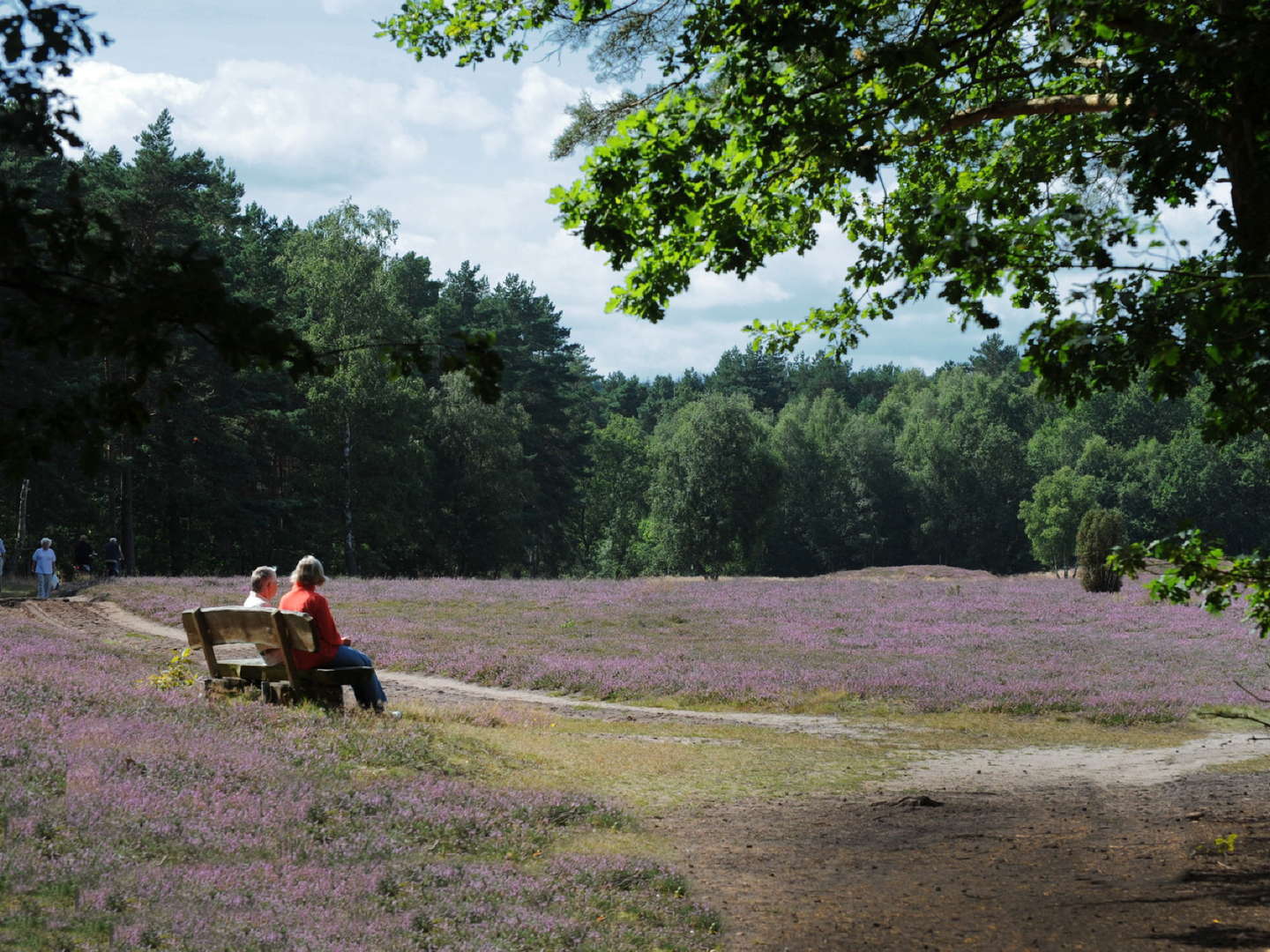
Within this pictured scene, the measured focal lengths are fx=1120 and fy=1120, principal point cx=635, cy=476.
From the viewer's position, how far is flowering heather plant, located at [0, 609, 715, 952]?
4.97m

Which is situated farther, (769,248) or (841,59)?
(769,248)

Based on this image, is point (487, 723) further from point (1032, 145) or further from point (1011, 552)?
point (1011, 552)

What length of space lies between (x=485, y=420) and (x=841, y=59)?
203 feet

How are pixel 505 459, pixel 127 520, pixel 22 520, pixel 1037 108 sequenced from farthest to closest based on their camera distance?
1. pixel 505 459
2. pixel 127 520
3. pixel 22 520
4. pixel 1037 108

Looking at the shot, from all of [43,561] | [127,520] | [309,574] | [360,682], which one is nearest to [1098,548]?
[360,682]

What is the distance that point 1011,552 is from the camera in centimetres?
10519

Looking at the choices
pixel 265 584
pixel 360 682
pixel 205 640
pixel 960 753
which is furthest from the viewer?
pixel 960 753

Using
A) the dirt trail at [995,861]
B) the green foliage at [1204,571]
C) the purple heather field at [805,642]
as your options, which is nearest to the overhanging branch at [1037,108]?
A: the green foliage at [1204,571]

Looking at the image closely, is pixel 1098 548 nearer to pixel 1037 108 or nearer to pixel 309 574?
pixel 1037 108

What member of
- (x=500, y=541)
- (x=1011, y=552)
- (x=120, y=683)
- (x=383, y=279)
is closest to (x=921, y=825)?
(x=120, y=683)

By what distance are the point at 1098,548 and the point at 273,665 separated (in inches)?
1271

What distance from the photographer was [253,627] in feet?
35.9

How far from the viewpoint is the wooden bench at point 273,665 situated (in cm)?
1048

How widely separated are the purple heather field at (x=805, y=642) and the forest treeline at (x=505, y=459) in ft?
22.7
